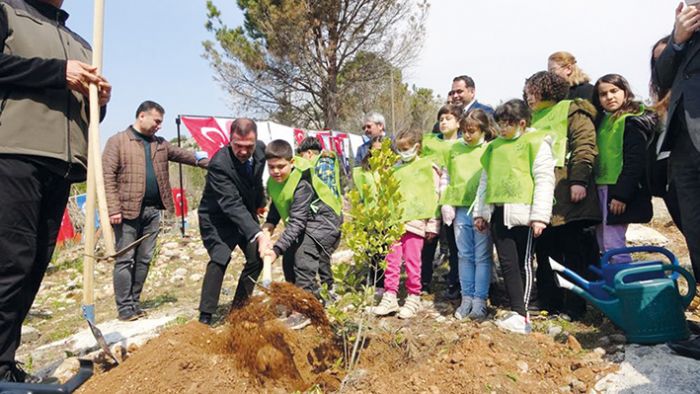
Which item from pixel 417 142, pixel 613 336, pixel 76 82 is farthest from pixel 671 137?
pixel 76 82

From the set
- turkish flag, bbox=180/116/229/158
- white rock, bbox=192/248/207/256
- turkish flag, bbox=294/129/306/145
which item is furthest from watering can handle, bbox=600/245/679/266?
turkish flag, bbox=294/129/306/145

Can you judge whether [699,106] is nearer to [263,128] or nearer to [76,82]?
[76,82]

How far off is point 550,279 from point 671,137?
5.24ft

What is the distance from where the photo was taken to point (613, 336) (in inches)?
119

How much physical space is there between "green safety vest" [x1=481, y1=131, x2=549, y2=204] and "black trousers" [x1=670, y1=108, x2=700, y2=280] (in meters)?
0.98

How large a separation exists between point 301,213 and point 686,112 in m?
2.58

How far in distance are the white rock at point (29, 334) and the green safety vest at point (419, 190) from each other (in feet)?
12.1

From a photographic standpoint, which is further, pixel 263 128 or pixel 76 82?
pixel 263 128

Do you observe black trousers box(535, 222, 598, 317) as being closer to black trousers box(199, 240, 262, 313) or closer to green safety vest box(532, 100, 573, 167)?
green safety vest box(532, 100, 573, 167)

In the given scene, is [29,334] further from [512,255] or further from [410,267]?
[512,255]

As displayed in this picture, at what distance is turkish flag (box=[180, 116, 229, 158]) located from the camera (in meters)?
9.42

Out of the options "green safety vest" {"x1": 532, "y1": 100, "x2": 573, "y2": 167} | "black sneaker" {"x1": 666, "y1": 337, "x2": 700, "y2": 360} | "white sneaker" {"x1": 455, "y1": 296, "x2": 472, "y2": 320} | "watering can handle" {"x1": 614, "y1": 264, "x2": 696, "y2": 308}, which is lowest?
"white sneaker" {"x1": 455, "y1": 296, "x2": 472, "y2": 320}

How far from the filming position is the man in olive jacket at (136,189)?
176 inches

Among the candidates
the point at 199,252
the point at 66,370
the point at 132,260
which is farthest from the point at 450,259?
the point at 199,252
